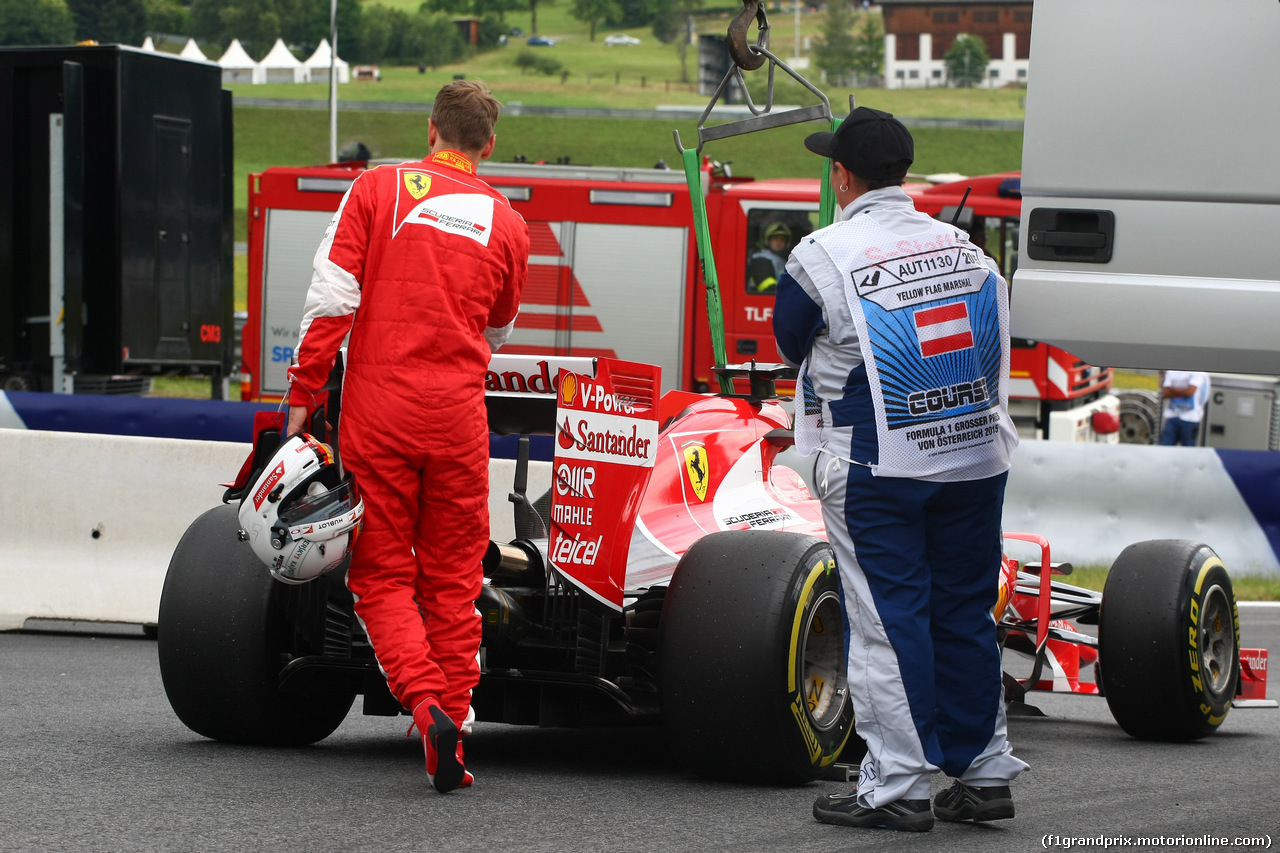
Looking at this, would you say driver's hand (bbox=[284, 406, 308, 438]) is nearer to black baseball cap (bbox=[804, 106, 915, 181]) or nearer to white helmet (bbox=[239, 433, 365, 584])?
white helmet (bbox=[239, 433, 365, 584])

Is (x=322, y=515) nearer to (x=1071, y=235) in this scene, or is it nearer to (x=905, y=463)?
(x=905, y=463)

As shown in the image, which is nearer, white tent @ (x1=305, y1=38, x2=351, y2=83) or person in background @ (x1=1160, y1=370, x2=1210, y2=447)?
person in background @ (x1=1160, y1=370, x2=1210, y2=447)

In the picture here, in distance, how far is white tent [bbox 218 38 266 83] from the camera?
4392 inches

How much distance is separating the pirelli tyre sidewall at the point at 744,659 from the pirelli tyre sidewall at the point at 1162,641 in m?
1.61

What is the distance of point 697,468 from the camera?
531 centimetres

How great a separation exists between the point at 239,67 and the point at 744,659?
380 ft

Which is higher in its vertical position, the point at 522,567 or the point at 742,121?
the point at 742,121

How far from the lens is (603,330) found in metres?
→ 16.1

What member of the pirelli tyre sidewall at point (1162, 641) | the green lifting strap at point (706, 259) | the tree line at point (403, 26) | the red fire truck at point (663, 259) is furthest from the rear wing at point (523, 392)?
the tree line at point (403, 26)

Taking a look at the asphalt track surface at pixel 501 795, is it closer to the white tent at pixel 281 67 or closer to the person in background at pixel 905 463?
the person in background at pixel 905 463

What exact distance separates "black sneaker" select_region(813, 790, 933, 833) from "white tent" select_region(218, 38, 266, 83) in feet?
357

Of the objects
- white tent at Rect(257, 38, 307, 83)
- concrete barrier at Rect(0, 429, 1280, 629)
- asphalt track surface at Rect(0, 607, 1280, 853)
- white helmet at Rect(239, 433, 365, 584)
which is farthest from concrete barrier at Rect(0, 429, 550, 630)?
white tent at Rect(257, 38, 307, 83)

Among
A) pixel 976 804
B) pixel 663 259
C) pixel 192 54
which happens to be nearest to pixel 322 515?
pixel 976 804

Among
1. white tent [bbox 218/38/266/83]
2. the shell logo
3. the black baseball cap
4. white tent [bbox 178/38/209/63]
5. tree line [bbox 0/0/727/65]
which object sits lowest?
the shell logo
